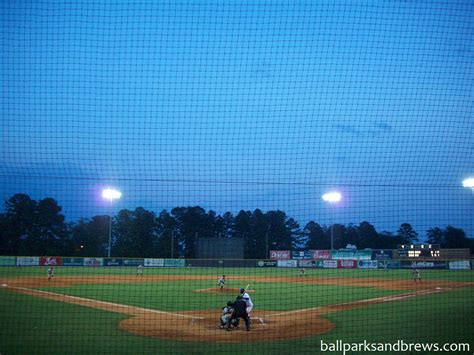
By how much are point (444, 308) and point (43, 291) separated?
633 inches

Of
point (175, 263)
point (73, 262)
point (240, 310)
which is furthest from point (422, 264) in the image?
point (240, 310)

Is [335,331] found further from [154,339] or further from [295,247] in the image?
[295,247]

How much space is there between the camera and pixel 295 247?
59.3 meters

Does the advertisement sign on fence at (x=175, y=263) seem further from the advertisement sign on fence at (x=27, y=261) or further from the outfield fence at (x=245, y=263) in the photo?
the advertisement sign on fence at (x=27, y=261)

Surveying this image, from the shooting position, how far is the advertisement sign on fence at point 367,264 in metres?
41.2

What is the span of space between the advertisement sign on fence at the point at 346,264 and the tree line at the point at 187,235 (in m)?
5.36

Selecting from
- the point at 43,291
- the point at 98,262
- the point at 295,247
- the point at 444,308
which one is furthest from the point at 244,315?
the point at 295,247

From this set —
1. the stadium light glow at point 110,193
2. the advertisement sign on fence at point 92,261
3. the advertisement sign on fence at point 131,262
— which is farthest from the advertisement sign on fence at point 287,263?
the stadium light glow at point 110,193

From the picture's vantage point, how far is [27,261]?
38.3 meters

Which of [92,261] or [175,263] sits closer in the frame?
[92,261]

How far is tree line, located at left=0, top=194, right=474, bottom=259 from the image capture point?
145 feet

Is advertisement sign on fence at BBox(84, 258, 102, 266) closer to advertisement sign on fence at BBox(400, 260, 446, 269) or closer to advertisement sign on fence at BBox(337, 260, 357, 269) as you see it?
advertisement sign on fence at BBox(337, 260, 357, 269)

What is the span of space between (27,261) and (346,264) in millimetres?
30580

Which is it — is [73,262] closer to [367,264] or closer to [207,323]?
[367,264]
